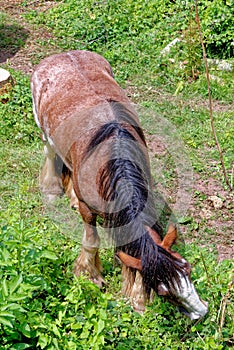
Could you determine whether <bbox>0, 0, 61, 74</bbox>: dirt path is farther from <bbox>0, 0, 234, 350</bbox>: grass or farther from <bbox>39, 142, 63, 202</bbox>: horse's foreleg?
<bbox>39, 142, 63, 202</bbox>: horse's foreleg

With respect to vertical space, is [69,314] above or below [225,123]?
above

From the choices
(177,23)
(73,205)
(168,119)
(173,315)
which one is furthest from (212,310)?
(177,23)

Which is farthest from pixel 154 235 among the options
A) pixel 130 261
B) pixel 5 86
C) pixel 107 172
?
pixel 5 86

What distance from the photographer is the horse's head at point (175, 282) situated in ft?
11.8

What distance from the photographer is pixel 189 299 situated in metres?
3.58

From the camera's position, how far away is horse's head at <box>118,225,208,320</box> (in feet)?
11.8

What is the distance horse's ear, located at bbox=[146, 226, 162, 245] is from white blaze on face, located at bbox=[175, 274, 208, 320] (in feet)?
1.05

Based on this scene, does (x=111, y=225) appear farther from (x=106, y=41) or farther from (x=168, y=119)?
(x=106, y=41)

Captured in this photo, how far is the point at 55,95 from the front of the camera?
17.2 feet

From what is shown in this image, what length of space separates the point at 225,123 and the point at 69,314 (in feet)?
13.2

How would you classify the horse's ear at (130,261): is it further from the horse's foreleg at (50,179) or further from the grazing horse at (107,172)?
the horse's foreleg at (50,179)

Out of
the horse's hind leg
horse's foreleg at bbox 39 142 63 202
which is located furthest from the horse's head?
horse's foreleg at bbox 39 142 63 202

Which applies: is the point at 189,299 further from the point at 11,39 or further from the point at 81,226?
the point at 11,39

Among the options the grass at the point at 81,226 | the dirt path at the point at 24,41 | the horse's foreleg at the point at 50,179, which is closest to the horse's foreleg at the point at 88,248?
the grass at the point at 81,226
